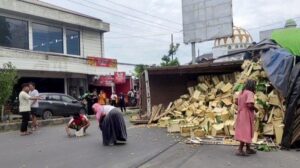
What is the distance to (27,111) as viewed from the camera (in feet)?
52.0

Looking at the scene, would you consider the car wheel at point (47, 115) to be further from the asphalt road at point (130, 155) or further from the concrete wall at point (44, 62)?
the asphalt road at point (130, 155)

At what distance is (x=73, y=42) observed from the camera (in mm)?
31469

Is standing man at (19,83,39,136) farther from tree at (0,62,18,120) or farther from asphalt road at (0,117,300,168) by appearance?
tree at (0,62,18,120)

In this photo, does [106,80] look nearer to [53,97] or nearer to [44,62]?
[44,62]

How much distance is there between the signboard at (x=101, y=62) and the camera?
31.7 metres

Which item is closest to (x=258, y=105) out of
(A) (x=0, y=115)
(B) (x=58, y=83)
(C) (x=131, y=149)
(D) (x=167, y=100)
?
(C) (x=131, y=149)

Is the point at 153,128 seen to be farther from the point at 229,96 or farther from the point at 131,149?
the point at 131,149

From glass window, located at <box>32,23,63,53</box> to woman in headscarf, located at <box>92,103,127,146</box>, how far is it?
670 inches

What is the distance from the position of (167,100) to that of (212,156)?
896 cm

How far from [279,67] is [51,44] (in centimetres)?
2003

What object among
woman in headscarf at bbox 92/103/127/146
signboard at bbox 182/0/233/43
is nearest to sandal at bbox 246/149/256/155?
woman in headscarf at bbox 92/103/127/146

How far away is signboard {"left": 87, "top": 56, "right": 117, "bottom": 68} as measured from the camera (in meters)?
31.7

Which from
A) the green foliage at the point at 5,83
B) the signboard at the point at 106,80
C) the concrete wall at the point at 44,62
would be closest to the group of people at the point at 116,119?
the green foliage at the point at 5,83

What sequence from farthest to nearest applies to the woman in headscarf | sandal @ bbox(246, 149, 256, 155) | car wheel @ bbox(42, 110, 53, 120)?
1. car wheel @ bbox(42, 110, 53, 120)
2. the woman in headscarf
3. sandal @ bbox(246, 149, 256, 155)
